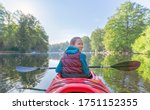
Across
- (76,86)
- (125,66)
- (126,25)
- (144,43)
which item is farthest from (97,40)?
(76,86)

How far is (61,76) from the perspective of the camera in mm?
4719

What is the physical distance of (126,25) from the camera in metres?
37.0

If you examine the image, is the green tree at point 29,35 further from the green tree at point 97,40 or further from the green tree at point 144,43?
the green tree at point 144,43

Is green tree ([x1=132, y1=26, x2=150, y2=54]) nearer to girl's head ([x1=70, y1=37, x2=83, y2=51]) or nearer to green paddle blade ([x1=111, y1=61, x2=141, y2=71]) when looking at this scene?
green paddle blade ([x1=111, y1=61, x2=141, y2=71])

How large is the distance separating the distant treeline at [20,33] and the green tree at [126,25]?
1115 centimetres

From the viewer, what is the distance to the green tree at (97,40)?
183ft

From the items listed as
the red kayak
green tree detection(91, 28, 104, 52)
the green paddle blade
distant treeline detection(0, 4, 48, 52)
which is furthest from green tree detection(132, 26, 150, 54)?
green tree detection(91, 28, 104, 52)

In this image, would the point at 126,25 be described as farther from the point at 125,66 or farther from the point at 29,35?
the point at 125,66

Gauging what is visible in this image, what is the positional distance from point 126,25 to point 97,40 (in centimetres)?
1888

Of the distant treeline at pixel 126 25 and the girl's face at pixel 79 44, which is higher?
the distant treeline at pixel 126 25

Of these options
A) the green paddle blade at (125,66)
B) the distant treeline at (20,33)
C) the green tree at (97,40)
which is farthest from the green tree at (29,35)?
the green paddle blade at (125,66)

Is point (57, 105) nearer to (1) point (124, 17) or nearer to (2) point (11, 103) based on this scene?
(2) point (11, 103)

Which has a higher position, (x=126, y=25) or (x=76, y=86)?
(x=126, y=25)

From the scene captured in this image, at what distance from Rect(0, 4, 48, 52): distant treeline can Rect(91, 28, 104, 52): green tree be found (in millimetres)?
10007
